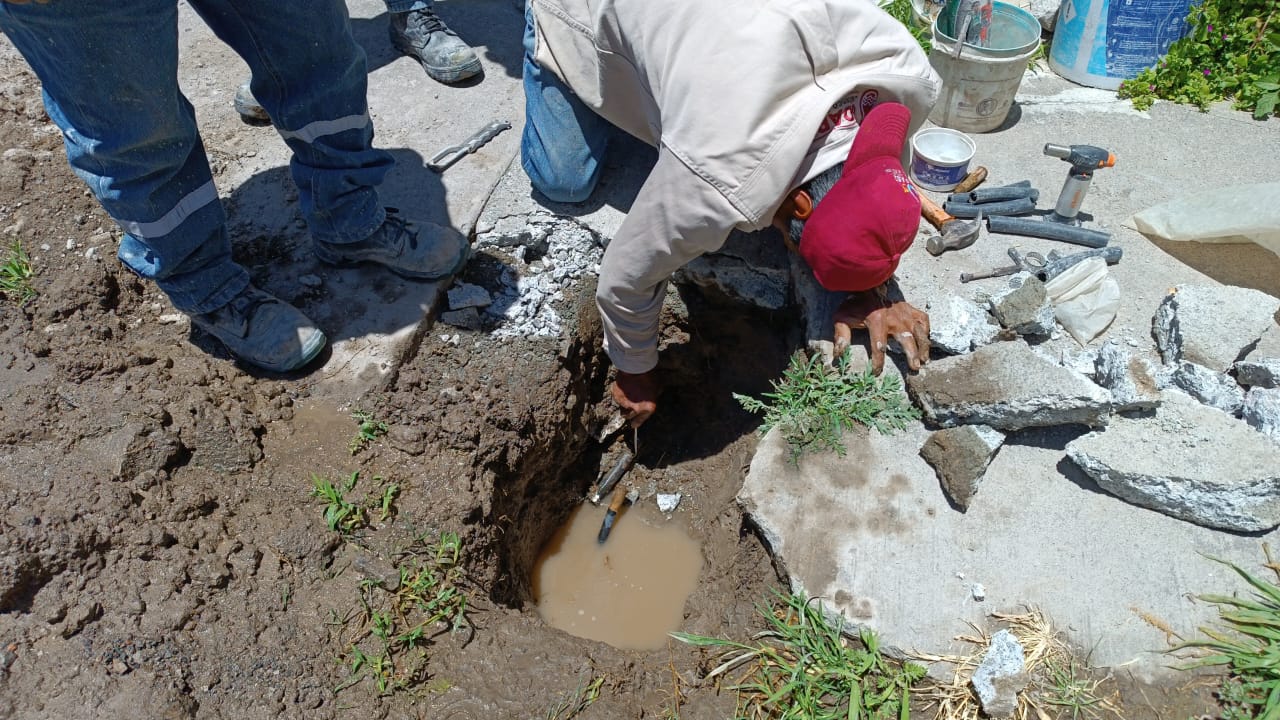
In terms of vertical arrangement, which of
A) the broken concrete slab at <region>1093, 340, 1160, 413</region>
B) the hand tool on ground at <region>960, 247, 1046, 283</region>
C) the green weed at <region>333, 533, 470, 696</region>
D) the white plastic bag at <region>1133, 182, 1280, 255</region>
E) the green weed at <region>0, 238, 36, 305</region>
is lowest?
the green weed at <region>333, 533, 470, 696</region>

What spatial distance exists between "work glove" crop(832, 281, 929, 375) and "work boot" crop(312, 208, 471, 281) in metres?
1.38

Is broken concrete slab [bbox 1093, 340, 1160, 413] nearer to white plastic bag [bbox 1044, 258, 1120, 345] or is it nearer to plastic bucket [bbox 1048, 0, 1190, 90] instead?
white plastic bag [bbox 1044, 258, 1120, 345]

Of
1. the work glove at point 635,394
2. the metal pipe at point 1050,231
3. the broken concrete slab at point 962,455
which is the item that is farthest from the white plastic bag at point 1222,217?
the work glove at point 635,394

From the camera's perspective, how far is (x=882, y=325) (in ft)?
8.68

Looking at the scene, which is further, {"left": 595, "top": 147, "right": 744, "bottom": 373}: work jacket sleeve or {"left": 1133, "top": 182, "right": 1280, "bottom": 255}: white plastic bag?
{"left": 1133, "top": 182, "right": 1280, "bottom": 255}: white plastic bag

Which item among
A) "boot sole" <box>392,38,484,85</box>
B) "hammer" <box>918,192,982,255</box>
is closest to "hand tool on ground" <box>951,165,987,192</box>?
"hammer" <box>918,192,982,255</box>

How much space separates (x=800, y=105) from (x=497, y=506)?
5.15 ft

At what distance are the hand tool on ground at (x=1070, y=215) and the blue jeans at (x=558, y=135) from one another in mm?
1574

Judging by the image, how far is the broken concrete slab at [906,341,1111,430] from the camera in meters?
2.36

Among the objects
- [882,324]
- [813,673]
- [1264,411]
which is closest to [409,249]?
[882,324]

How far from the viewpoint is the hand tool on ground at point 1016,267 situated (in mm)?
2914

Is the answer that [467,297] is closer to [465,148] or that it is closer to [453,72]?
[465,148]

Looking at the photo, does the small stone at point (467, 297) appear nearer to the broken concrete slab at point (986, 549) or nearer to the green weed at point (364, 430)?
the green weed at point (364, 430)

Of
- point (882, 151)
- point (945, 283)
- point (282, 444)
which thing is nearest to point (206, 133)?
point (282, 444)
